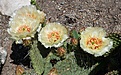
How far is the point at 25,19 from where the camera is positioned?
6.61ft

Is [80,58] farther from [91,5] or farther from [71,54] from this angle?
[91,5]

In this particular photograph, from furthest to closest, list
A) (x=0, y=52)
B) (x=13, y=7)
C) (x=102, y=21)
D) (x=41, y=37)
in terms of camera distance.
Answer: (x=13, y=7) → (x=102, y=21) → (x=0, y=52) → (x=41, y=37)

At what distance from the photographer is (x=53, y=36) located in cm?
200

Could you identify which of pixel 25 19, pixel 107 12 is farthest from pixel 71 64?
pixel 107 12

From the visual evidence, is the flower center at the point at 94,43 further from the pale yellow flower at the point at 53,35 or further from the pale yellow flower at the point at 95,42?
the pale yellow flower at the point at 53,35

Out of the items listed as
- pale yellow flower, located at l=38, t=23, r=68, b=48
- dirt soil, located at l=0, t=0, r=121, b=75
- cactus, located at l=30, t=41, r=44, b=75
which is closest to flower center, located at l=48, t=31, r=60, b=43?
pale yellow flower, located at l=38, t=23, r=68, b=48

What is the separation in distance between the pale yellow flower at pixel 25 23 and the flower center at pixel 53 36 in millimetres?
85

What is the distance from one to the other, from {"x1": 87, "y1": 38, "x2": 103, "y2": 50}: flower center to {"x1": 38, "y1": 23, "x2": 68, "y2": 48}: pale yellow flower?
5.7 inches

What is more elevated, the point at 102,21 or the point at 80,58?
the point at 80,58

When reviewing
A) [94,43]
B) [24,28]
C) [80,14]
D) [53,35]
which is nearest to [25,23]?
[24,28]

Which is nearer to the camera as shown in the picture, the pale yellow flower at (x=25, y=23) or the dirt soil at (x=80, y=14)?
the pale yellow flower at (x=25, y=23)

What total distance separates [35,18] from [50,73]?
329mm

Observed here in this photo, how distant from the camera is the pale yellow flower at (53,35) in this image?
6.48 feet

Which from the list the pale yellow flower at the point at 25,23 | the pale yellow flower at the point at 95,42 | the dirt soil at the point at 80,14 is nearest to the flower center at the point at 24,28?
the pale yellow flower at the point at 25,23
